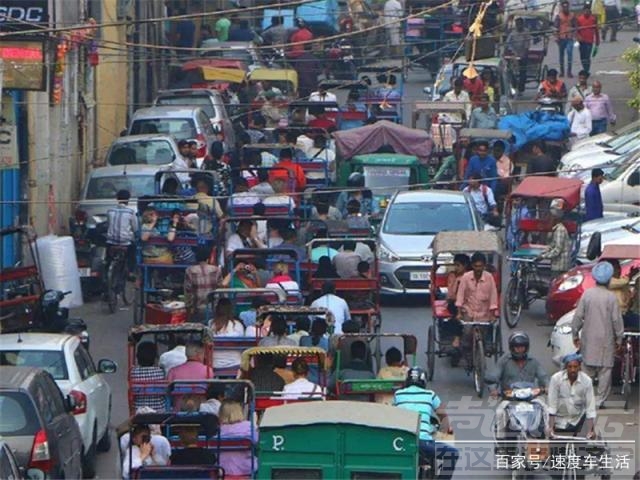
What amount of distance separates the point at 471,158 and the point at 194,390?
565 inches

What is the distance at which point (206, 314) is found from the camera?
73.9 feet

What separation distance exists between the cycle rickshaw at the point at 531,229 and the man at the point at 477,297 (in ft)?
9.73

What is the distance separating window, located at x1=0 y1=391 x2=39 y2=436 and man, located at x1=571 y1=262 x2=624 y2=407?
22.0ft

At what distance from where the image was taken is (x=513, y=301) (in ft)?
82.4

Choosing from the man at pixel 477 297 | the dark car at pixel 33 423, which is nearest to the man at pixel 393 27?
the man at pixel 477 297

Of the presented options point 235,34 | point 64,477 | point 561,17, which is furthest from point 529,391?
point 235,34

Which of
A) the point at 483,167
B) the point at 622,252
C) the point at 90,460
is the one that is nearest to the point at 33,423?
the point at 90,460

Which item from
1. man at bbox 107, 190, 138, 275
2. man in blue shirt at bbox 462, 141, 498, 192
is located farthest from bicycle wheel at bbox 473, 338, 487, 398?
man in blue shirt at bbox 462, 141, 498, 192

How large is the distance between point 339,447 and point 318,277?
8475mm

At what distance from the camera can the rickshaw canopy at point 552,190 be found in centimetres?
2598

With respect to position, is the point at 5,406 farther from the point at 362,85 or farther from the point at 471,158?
the point at 362,85

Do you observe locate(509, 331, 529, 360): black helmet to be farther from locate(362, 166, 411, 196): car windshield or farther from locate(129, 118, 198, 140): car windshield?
locate(129, 118, 198, 140): car windshield

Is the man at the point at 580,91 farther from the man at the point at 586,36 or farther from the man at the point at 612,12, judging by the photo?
the man at the point at 612,12

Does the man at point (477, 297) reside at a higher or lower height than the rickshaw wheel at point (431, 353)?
higher
